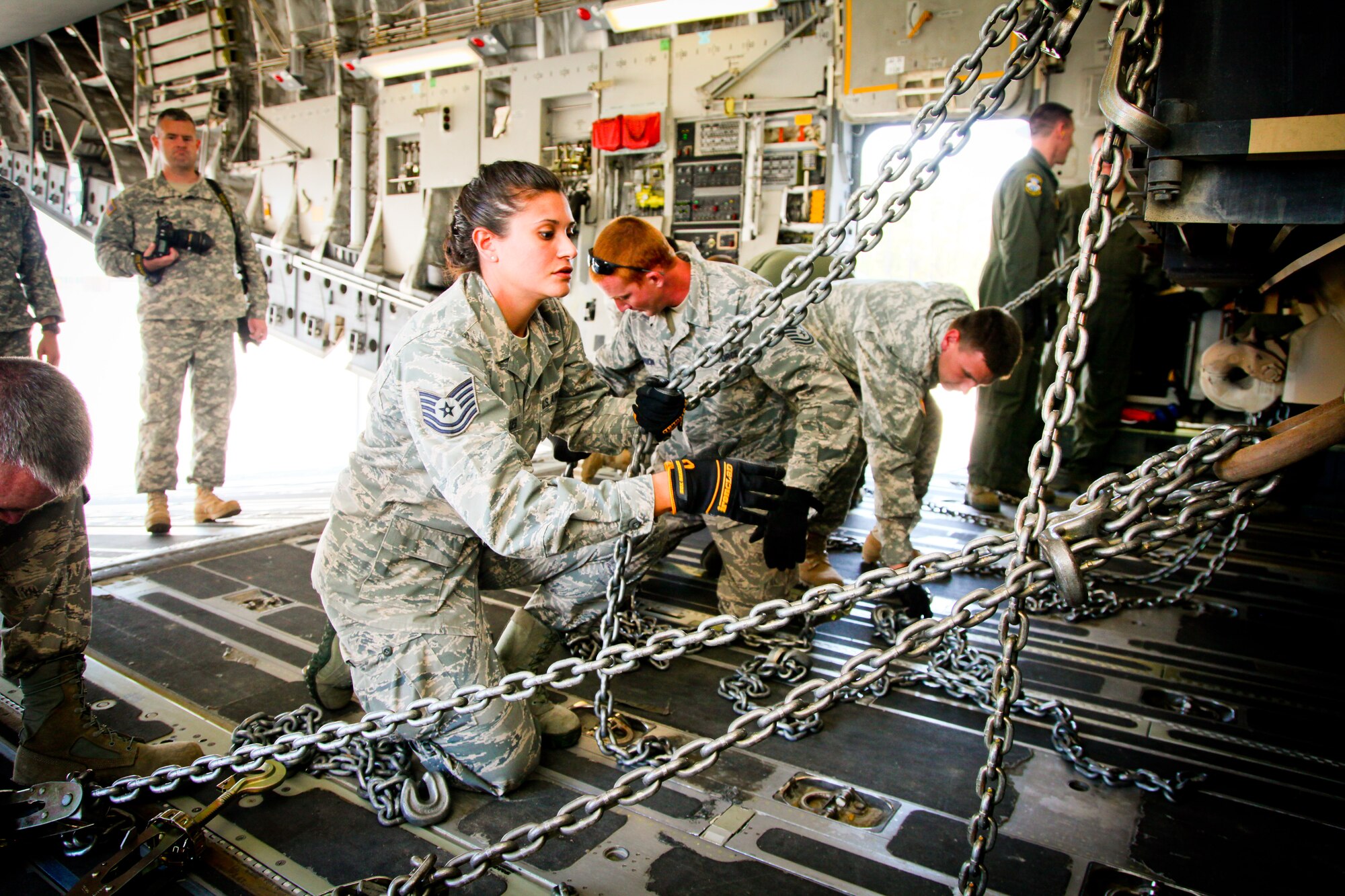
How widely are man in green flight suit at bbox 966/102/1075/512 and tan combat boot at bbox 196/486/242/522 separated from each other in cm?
409

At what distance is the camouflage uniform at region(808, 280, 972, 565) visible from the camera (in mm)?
2934

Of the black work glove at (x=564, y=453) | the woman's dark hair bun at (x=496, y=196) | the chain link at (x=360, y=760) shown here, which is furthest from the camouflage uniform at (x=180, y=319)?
the woman's dark hair bun at (x=496, y=196)

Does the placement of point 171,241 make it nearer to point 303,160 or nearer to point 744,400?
point 744,400

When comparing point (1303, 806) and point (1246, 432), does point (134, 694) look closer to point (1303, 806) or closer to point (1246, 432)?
point (1246, 432)

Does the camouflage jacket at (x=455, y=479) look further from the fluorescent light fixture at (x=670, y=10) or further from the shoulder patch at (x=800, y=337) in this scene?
the fluorescent light fixture at (x=670, y=10)

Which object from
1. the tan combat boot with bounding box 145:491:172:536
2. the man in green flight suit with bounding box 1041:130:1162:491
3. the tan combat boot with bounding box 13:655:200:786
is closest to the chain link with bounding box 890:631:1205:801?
the tan combat boot with bounding box 13:655:200:786

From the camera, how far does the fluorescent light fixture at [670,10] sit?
5832 millimetres

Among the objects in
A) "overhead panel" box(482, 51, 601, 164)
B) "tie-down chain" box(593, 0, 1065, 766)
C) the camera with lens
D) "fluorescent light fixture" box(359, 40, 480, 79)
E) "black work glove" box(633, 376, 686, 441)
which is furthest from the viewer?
"fluorescent light fixture" box(359, 40, 480, 79)

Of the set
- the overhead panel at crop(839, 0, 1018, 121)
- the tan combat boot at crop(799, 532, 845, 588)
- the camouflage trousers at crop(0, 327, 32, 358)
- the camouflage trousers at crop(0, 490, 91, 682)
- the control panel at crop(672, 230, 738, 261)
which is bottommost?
the tan combat boot at crop(799, 532, 845, 588)

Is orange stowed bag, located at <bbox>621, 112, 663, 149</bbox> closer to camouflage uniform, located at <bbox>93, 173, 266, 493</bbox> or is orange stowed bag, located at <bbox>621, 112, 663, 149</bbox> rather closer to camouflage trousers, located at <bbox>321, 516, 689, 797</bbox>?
camouflage uniform, located at <bbox>93, 173, 266, 493</bbox>

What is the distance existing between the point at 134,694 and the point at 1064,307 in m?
4.78

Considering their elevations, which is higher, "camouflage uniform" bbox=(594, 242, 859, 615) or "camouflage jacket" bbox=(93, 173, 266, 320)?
"camouflage jacket" bbox=(93, 173, 266, 320)

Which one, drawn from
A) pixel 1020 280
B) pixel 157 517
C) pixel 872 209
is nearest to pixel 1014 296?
pixel 1020 280

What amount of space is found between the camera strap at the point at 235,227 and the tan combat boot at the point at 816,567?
3286mm
